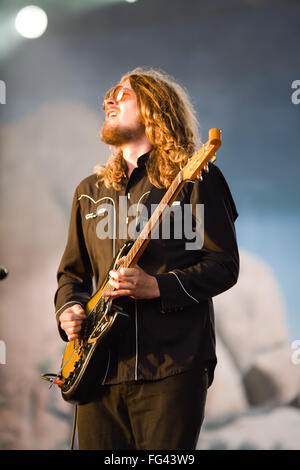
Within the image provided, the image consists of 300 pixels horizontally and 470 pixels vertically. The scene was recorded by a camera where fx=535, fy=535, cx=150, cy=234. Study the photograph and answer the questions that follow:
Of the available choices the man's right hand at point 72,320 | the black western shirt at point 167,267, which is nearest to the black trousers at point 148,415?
the black western shirt at point 167,267

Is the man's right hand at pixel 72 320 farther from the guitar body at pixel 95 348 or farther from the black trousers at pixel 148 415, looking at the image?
the black trousers at pixel 148 415

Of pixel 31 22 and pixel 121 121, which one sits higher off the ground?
pixel 31 22

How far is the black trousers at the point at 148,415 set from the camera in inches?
63.6

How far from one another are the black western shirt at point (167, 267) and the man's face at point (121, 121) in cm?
12

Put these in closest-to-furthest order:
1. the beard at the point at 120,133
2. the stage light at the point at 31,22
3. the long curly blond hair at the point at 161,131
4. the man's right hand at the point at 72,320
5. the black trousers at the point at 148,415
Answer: the black trousers at the point at 148,415
the man's right hand at the point at 72,320
the long curly blond hair at the point at 161,131
the beard at the point at 120,133
the stage light at the point at 31,22

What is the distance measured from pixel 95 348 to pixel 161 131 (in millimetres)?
856

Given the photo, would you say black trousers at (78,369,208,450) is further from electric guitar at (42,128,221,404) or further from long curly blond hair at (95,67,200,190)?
long curly blond hair at (95,67,200,190)

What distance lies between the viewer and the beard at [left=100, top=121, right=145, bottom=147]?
6.78 feet

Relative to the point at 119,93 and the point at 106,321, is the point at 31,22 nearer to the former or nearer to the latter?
the point at 119,93

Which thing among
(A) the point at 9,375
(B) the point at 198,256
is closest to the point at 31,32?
(A) the point at 9,375

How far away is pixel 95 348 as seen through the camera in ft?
5.62

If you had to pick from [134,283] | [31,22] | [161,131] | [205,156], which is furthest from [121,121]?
[31,22]

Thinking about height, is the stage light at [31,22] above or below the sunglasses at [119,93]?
above

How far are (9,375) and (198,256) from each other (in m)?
2.17
